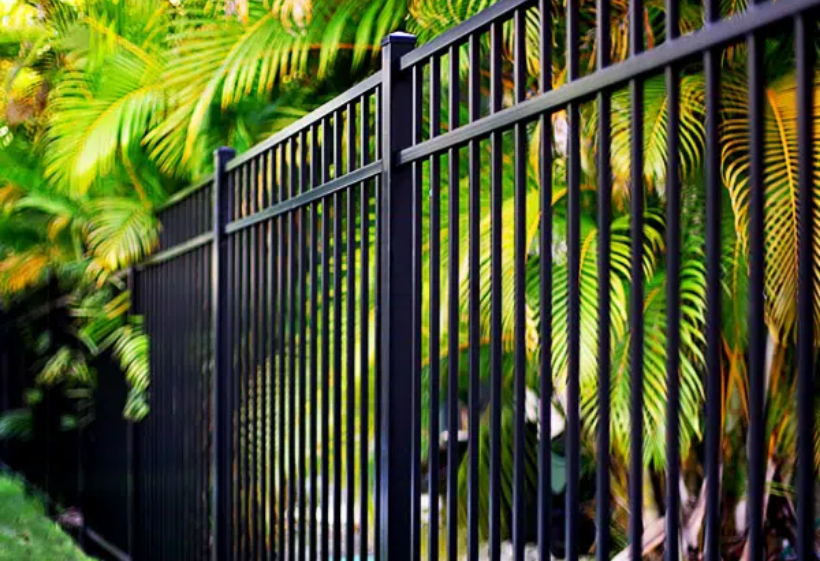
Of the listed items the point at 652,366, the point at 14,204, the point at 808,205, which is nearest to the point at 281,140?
the point at 652,366

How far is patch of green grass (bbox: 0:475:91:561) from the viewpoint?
6852mm

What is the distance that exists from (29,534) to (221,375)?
12.9ft

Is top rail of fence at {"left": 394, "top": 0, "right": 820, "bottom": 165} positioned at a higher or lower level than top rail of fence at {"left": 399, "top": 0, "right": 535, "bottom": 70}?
lower

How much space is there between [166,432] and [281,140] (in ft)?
7.83

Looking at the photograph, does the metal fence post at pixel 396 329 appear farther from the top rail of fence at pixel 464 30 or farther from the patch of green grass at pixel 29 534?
the patch of green grass at pixel 29 534

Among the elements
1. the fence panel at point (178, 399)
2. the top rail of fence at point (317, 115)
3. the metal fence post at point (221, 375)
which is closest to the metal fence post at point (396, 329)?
the top rail of fence at point (317, 115)

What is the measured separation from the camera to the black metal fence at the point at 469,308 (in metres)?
1.72

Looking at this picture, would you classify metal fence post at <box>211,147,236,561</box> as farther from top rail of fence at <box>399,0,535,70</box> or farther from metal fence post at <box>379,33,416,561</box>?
top rail of fence at <box>399,0,535,70</box>

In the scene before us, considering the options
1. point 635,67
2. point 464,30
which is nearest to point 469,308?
point 464,30

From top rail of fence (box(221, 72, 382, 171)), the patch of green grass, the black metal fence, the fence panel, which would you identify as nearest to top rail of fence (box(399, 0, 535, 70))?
the black metal fence

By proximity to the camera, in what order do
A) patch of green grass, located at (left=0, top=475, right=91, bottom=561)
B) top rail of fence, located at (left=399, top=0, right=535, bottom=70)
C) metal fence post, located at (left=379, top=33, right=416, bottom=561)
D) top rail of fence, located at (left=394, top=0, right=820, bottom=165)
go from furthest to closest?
patch of green grass, located at (left=0, top=475, right=91, bottom=561)
metal fence post, located at (left=379, top=33, right=416, bottom=561)
top rail of fence, located at (left=399, top=0, right=535, bottom=70)
top rail of fence, located at (left=394, top=0, right=820, bottom=165)

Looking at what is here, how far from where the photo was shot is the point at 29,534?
766 cm

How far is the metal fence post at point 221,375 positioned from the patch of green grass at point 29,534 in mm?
2639

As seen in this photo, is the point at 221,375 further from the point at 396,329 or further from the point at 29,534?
the point at 29,534
